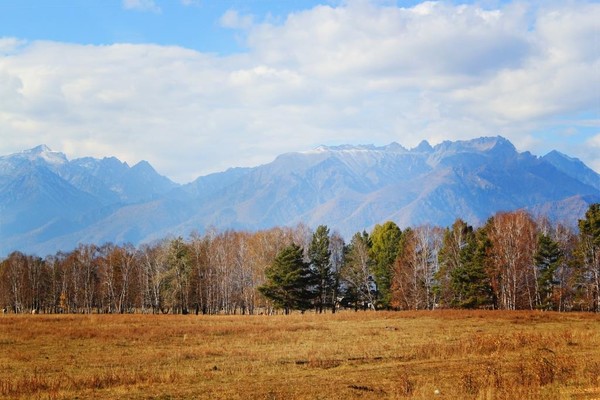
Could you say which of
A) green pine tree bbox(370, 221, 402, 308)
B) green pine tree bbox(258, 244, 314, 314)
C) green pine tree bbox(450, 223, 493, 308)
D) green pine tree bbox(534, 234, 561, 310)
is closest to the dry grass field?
green pine tree bbox(450, 223, 493, 308)

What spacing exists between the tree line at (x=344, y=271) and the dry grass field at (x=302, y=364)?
99.4ft

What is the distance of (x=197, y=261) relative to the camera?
108 meters

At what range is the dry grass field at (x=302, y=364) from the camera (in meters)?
19.8

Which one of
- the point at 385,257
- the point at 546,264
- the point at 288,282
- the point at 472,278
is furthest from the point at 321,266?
the point at 546,264

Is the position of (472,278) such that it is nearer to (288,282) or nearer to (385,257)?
(385,257)

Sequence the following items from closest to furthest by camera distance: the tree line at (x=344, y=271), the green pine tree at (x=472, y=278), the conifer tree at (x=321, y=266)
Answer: the green pine tree at (x=472, y=278) < the tree line at (x=344, y=271) < the conifer tree at (x=321, y=266)

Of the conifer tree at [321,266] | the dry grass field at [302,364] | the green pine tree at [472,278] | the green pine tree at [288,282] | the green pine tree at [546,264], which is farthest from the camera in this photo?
the conifer tree at [321,266]

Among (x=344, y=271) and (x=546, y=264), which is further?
(x=344, y=271)

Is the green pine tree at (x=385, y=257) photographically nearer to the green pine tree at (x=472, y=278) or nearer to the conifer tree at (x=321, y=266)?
the conifer tree at (x=321, y=266)

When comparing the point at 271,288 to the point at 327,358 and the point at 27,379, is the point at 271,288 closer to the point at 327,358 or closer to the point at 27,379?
the point at 327,358

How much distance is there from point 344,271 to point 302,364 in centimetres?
7036

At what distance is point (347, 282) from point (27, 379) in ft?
263

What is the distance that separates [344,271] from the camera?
97.3 m

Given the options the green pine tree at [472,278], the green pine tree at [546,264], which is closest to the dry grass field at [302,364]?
the green pine tree at [472,278]
